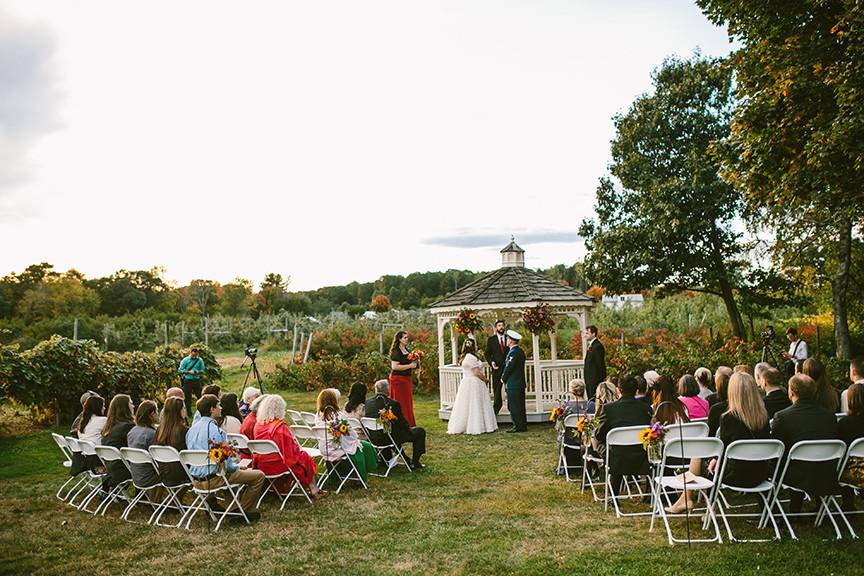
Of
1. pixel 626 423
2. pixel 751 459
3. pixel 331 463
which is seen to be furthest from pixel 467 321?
pixel 751 459

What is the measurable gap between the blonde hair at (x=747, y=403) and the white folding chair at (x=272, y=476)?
4.79 meters

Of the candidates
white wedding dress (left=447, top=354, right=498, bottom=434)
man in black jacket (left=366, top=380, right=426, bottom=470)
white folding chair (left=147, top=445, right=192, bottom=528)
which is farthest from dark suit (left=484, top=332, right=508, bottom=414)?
white folding chair (left=147, top=445, right=192, bottom=528)

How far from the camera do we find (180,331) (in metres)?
33.0

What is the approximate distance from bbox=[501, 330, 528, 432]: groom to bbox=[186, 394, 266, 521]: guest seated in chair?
21.5 feet

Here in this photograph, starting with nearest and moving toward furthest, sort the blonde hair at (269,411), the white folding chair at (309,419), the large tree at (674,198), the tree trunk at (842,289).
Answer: the blonde hair at (269,411) < the white folding chair at (309,419) < the tree trunk at (842,289) < the large tree at (674,198)

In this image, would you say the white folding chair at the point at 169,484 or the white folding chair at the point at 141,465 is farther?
the white folding chair at the point at 141,465

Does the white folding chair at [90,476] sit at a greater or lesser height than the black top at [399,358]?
lesser

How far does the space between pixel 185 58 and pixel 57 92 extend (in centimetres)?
233

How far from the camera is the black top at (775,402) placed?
7.01m

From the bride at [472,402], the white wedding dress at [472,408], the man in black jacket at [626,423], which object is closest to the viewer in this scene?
the man in black jacket at [626,423]

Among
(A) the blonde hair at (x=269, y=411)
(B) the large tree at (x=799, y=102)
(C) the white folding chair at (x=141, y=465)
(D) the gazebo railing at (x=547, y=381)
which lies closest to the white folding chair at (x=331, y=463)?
(A) the blonde hair at (x=269, y=411)

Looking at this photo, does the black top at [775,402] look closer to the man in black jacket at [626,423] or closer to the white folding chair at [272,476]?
the man in black jacket at [626,423]

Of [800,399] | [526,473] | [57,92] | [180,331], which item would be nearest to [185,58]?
[57,92]

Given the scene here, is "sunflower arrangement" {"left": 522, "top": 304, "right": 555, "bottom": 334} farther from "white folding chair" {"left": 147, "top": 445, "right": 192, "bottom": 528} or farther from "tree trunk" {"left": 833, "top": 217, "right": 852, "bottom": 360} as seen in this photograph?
"tree trunk" {"left": 833, "top": 217, "right": 852, "bottom": 360}
